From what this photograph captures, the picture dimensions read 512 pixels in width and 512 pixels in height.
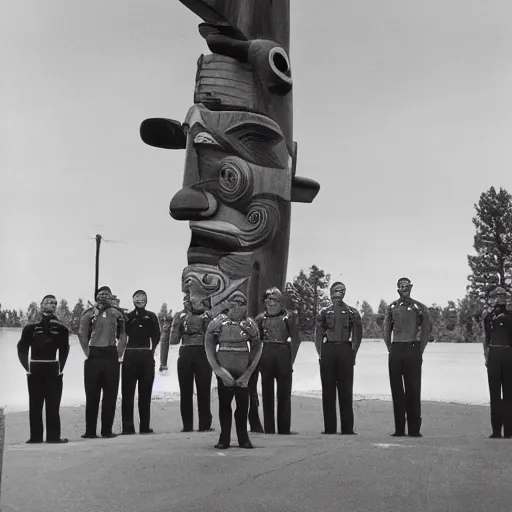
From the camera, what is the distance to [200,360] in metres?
7.19

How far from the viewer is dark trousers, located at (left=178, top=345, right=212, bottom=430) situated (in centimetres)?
715

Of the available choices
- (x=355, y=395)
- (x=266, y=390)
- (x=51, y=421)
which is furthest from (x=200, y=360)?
(x=355, y=395)

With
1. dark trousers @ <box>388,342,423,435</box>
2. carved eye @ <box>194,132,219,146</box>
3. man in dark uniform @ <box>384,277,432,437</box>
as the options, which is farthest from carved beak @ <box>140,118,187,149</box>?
dark trousers @ <box>388,342,423,435</box>

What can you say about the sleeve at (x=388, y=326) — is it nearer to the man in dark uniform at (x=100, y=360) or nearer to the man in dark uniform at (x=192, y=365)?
the man in dark uniform at (x=192, y=365)

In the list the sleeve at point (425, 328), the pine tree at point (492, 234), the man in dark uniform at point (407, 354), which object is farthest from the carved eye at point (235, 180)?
the pine tree at point (492, 234)

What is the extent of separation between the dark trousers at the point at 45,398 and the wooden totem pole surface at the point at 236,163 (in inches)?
66.1

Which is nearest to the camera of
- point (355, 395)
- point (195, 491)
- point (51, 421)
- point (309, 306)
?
point (195, 491)

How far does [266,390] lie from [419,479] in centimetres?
296

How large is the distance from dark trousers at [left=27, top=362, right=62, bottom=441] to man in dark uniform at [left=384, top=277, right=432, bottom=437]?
3297 mm

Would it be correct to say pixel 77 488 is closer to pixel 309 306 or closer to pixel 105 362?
pixel 105 362

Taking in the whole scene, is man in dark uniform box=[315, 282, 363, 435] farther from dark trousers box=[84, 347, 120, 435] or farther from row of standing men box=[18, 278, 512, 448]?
dark trousers box=[84, 347, 120, 435]

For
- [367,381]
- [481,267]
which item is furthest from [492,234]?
[367,381]

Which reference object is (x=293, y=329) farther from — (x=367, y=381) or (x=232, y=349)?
(x=367, y=381)

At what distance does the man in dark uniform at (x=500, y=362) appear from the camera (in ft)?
21.5
